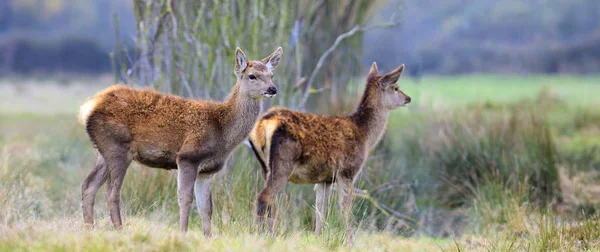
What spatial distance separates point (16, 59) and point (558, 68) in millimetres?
23819

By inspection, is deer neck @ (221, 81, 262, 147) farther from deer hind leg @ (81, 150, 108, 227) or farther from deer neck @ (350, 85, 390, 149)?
deer neck @ (350, 85, 390, 149)

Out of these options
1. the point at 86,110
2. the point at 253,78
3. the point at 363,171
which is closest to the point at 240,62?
the point at 253,78

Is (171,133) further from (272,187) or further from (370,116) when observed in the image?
(370,116)

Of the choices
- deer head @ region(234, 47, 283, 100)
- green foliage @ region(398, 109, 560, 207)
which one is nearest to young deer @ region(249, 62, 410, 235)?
deer head @ region(234, 47, 283, 100)

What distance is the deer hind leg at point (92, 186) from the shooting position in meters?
7.68

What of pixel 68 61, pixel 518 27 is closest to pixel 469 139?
pixel 68 61

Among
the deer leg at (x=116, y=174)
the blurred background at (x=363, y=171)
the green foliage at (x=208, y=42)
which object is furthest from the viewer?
the green foliage at (x=208, y=42)

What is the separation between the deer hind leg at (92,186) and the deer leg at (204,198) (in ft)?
2.56

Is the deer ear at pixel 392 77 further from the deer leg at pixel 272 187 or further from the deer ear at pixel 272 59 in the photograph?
the deer leg at pixel 272 187

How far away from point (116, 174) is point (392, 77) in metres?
3.12

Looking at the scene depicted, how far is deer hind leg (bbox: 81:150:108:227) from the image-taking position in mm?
7680

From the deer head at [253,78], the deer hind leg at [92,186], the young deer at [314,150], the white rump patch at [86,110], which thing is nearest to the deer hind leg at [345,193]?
the young deer at [314,150]

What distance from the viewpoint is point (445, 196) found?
11.6 meters

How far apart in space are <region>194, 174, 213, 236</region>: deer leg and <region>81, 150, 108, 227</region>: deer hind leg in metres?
0.78
